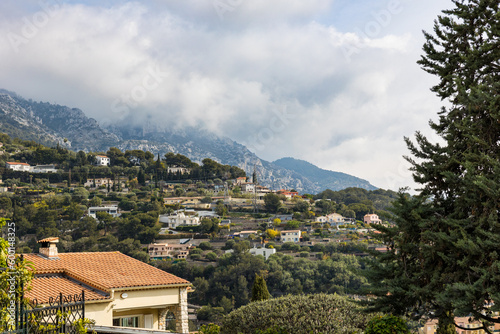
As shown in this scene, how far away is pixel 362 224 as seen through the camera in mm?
106188

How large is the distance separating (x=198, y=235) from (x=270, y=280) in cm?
3032

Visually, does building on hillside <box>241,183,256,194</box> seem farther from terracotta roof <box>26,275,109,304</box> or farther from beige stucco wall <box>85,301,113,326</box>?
beige stucco wall <box>85,301,113,326</box>

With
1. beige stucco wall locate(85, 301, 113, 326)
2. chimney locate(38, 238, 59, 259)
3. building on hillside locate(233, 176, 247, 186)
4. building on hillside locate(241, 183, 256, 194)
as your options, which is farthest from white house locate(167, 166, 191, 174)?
beige stucco wall locate(85, 301, 113, 326)

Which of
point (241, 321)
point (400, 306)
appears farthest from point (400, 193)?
point (241, 321)

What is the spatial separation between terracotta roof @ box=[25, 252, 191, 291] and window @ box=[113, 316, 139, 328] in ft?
2.98

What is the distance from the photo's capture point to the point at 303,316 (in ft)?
32.0

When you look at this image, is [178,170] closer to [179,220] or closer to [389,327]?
[179,220]

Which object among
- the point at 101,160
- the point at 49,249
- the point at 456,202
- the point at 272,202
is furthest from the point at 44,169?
the point at 456,202

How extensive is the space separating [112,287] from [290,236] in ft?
278

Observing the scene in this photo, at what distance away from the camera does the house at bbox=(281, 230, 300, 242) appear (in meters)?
93.9

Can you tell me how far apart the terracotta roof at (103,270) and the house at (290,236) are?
81253 millimetres

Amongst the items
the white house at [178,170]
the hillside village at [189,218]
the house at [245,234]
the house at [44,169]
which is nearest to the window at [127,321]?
the hillside village at [189,218]

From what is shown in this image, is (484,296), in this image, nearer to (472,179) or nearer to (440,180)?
(472,179)

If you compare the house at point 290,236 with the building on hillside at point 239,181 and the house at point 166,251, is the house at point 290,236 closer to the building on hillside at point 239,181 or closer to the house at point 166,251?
the house at point 166,251
